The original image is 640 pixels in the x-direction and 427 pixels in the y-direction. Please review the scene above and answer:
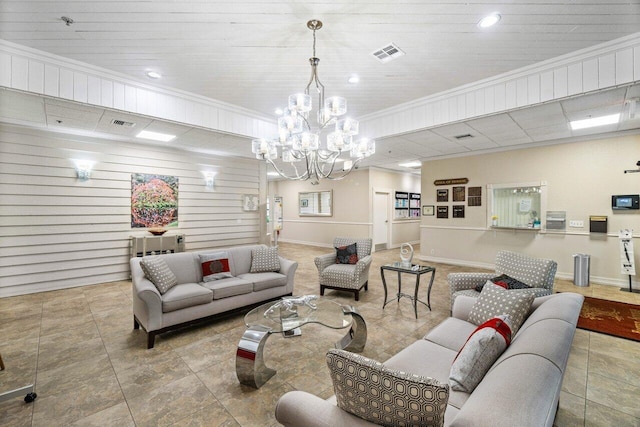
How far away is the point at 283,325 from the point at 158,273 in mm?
1708

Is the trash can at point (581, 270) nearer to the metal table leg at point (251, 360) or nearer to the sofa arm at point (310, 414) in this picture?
the metal table leg at point (251, 360)

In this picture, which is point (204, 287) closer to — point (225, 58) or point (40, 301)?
point (225, 58)

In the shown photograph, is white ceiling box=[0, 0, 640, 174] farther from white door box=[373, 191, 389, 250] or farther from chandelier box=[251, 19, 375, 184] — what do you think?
white door box=[373, 191, 389, 250]

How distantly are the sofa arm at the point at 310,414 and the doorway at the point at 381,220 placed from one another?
7778 millimetres

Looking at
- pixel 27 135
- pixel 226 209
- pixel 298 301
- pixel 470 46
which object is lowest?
pixel 298 301

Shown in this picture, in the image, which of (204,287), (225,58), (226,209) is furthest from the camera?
(226,209)

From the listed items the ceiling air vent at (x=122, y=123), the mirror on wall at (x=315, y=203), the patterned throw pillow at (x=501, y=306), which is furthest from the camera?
the mirror on wall at (x=315, y=203)

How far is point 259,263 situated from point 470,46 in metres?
3.71

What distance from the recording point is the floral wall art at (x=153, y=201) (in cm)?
568

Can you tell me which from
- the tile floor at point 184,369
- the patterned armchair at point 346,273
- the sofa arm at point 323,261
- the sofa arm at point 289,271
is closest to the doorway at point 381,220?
the patterned armchair at point 346,273

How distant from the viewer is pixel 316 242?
1033 centimetres

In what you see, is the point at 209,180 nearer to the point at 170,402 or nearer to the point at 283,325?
the point at 283,325

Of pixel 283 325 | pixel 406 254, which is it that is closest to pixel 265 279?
pixel 283 325

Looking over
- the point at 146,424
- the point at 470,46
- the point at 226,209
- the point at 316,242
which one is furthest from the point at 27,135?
the point at 316,242
